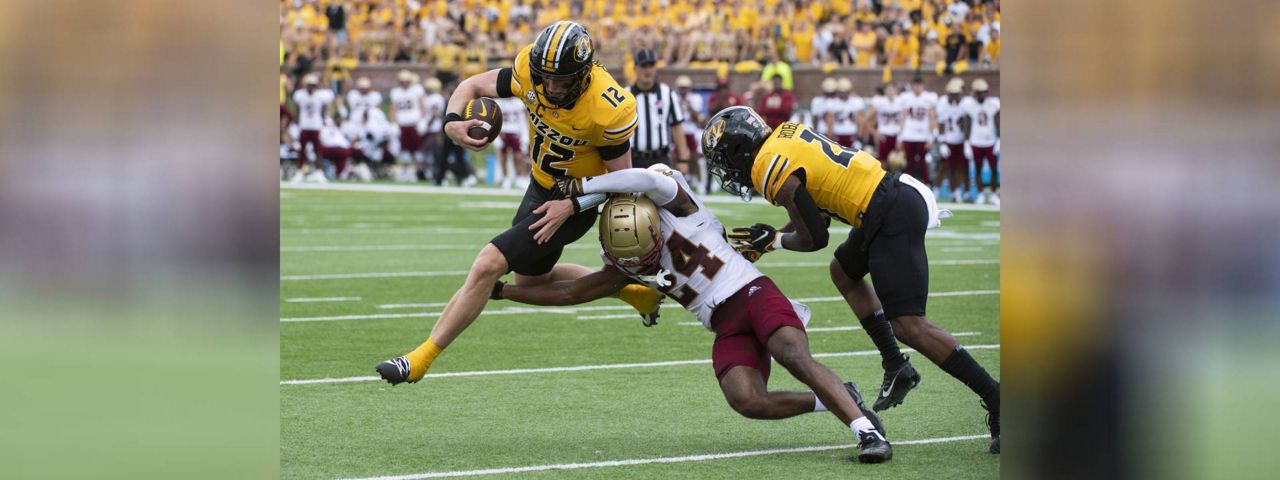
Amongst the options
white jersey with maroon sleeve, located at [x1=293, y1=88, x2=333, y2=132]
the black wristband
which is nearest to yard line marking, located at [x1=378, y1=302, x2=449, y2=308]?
the black wristband

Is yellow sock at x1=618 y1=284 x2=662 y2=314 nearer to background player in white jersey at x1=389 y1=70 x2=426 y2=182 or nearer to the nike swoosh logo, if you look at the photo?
the nike swoosh logo

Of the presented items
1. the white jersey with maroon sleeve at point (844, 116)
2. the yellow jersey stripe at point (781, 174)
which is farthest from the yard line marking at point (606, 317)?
the white jersey with maroon sleeve at point (844, 116)

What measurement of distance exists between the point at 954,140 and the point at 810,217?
1573 cm

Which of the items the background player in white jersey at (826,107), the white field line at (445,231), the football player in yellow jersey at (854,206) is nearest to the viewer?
the football player in yellow jersey at (854,206)

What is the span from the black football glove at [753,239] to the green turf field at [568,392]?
0.75 meters

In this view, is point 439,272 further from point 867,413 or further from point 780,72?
point 780,72

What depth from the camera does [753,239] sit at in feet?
18.3

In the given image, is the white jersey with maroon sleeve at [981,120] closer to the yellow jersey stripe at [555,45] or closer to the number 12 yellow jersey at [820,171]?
the number 12 yellow jersey at [820,171]

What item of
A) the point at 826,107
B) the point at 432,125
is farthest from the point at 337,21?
the point at 826,107

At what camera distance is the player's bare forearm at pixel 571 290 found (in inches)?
233

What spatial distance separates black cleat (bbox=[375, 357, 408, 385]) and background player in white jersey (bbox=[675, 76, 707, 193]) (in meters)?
16.9
